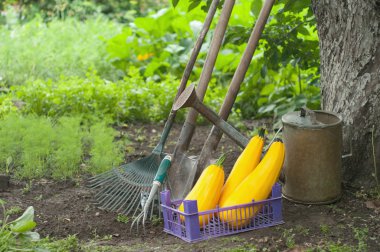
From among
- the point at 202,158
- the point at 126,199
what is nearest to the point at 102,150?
the point at 126,199

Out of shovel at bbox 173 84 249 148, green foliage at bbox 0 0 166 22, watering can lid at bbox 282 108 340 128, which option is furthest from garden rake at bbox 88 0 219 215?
green foliage at bbox 0 0 166 22

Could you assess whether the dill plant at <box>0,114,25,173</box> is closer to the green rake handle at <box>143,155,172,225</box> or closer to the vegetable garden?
the vegetable garden

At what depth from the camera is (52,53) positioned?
6.79 metres

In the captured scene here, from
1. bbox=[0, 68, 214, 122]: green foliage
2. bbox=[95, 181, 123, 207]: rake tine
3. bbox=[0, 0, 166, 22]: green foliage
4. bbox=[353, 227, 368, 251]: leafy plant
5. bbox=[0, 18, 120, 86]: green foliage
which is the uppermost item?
bbox=[0, 0, 166, 22]: green foliage

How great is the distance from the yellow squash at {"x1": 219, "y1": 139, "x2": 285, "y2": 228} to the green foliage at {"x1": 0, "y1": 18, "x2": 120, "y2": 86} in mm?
3336

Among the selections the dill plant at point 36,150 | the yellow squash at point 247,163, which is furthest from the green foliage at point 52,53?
the yellow squash at point 247,163

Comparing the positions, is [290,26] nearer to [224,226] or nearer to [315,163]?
[315,163]

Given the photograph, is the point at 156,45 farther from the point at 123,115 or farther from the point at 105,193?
the point at 105,193

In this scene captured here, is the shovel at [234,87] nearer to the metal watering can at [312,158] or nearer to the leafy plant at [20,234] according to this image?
the metal watering can at [312,158]

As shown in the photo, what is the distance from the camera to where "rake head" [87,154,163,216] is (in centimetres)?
344

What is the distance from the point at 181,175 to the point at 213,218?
41cm

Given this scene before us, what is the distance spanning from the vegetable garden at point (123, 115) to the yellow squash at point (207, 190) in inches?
6.7

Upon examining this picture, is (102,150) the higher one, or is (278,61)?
(278,61)

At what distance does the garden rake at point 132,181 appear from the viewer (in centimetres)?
345
